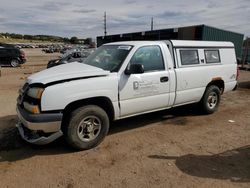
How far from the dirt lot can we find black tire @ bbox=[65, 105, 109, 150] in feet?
0.55

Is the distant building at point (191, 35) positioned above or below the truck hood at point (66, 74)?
above

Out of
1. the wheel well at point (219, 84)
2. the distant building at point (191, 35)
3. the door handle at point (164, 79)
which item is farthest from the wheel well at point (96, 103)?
the distant building at point (191, 35)

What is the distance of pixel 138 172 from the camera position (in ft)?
11.7

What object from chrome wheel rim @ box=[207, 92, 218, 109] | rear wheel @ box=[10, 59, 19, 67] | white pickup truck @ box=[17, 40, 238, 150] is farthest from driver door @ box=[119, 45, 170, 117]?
rear wheel @ box=[10, 59, 19, 67]

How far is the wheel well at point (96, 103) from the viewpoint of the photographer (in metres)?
4.05

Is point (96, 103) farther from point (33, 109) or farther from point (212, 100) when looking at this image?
point (212, 100)

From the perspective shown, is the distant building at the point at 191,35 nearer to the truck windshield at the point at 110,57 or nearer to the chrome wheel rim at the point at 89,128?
the truck windshield at the point at 110,57

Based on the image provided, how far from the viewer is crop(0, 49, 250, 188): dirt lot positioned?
3.36 meters

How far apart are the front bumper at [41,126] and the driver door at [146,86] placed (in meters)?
1.25

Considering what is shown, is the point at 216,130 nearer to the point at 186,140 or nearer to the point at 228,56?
the point at 186,140

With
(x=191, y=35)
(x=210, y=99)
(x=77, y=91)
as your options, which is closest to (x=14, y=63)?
(x=191, y=35)

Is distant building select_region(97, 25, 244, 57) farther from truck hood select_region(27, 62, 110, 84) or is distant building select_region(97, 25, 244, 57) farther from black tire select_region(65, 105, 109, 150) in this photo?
black tire select_region(65, 105, 109, 150)

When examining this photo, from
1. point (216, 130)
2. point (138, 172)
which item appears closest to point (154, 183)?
point (138, 172)

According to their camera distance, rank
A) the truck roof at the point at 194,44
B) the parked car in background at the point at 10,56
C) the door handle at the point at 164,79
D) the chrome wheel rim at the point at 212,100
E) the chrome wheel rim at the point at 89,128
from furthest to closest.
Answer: the parked car in background at the point at 10,56
the chrome wheel rim at the point at 212,100
the truck roof at the point at 194,44
the door handle at the point at 164,79
the chrome wheel rim at the point at 89,128
